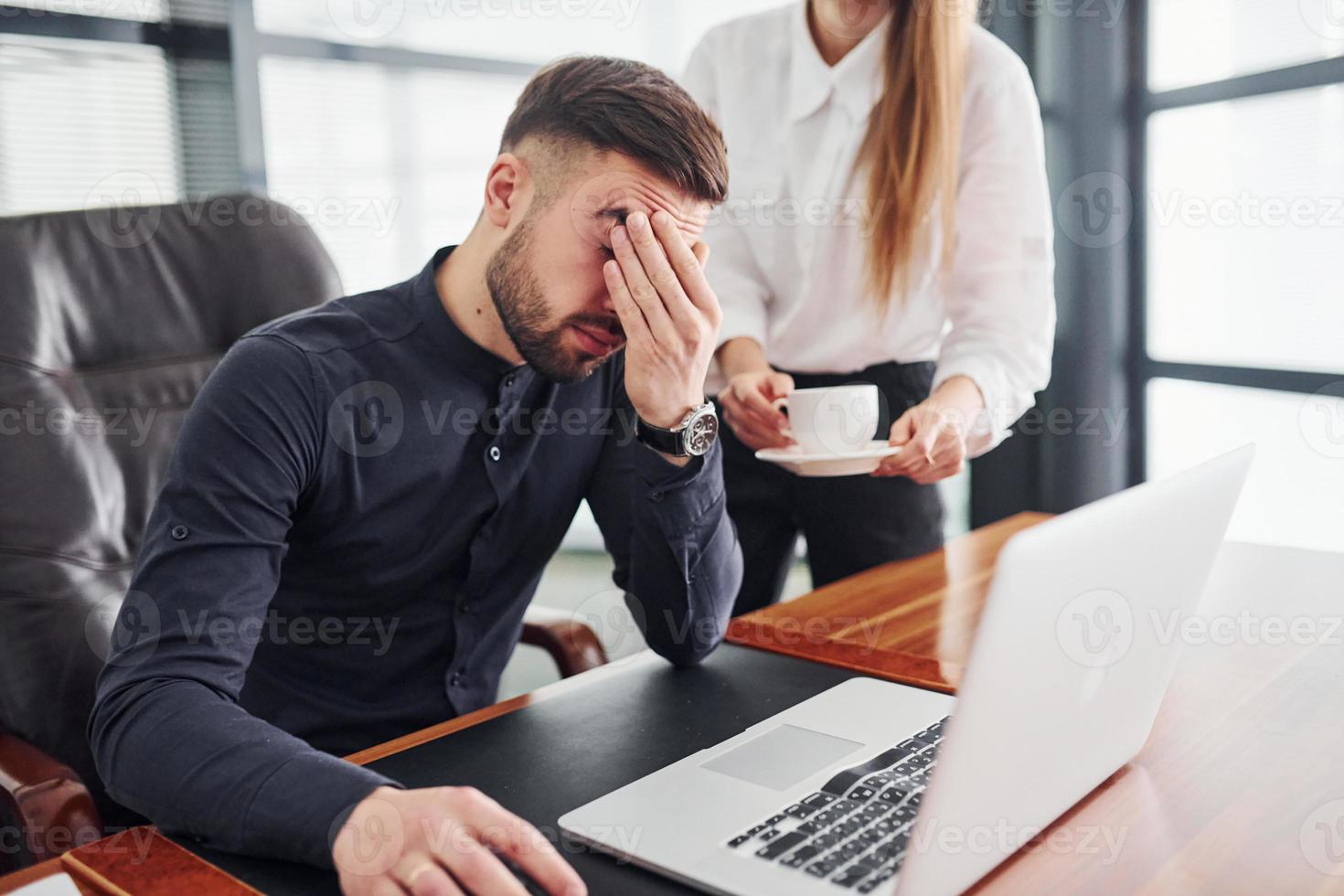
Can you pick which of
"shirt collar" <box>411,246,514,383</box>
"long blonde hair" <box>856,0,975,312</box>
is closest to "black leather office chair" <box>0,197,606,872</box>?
"shirt collar" <box>411,246,514,383</box>

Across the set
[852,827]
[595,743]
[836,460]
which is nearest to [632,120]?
[836,460]

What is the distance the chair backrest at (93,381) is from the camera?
119 centimetres

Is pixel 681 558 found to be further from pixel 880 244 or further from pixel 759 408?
pixel 880 244

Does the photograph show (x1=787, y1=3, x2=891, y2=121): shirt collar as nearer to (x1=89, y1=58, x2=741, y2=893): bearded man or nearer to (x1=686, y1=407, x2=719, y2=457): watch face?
(x1=89, y1=58, x2=741, y2=893): bearded man

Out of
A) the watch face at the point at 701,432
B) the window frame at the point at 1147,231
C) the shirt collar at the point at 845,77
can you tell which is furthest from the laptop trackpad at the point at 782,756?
the window frame at the point at 1147,231

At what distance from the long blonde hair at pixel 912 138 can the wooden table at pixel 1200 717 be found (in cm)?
44

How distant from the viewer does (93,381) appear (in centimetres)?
133

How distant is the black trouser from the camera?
66.1 inches

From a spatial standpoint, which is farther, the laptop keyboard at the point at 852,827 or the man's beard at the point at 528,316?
the man's beard at the point at 528,316

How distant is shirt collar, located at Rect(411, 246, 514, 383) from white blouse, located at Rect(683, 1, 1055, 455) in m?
0.56

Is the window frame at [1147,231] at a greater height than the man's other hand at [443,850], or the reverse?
the window frame at [1147,231]

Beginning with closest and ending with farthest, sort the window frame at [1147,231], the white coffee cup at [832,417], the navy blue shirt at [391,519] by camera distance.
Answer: the navy blue shirt at [391,519] < the white coffee cup at [832,417] < the window frame at [1147,231]

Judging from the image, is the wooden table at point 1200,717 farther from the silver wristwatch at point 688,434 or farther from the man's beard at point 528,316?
the man's beard at point 528,316

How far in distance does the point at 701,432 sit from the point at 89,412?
0.73 meters
